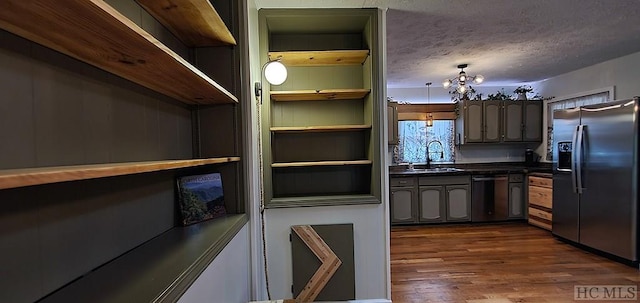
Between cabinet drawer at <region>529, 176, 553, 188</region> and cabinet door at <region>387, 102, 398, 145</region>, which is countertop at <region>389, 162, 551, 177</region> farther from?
cabinet door at <region>387, 102, 398, 145</region>

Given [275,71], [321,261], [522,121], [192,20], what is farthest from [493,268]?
[192,20]

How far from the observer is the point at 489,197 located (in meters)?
4.72

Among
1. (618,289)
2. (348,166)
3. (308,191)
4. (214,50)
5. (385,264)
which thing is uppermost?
(214,50)

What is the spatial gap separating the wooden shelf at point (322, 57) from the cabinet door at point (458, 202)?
3.10m

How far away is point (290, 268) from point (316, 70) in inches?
64.9

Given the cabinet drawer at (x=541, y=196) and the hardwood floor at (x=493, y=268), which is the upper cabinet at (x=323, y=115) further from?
the cabinet drawer at (x=541, y=196)

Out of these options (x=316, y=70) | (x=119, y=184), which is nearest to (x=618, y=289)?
(x=316, y=70)

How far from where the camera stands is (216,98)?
1514 millimetres

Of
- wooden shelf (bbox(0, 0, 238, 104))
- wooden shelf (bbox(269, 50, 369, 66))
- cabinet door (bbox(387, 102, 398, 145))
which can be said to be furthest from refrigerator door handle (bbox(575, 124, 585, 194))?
wooden shelf (bbox(0, 0, 238, 104))

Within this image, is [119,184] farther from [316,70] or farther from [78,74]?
[316,70]

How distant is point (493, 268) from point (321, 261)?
2.02 m

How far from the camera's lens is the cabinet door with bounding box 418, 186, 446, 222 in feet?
15.2

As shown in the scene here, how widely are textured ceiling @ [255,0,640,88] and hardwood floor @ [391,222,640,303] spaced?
2374 mm

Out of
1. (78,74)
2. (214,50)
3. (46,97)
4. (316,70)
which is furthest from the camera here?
(316,70)
